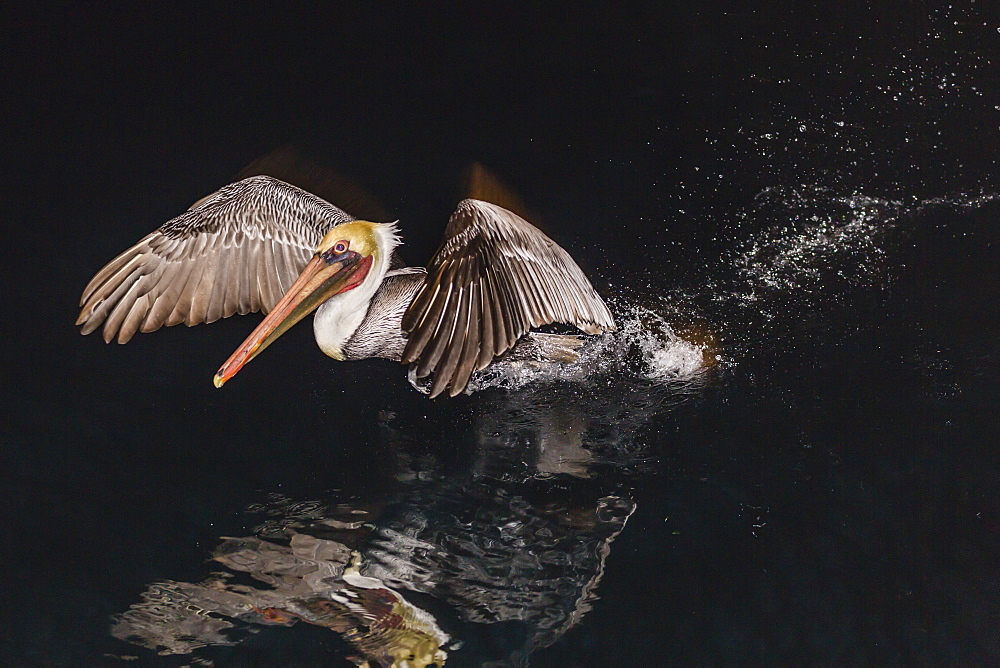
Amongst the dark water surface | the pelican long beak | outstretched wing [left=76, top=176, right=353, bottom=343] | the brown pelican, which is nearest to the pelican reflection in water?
the dark water surface

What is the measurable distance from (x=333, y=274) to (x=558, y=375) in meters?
0.76

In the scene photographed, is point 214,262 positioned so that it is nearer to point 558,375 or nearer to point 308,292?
point 308,292

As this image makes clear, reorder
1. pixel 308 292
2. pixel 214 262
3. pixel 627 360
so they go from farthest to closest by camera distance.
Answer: pixel 627 360 < pixel 214 262 < pixel 308 292

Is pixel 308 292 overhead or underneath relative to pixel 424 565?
overhead

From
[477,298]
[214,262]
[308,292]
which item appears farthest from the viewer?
[214,262]

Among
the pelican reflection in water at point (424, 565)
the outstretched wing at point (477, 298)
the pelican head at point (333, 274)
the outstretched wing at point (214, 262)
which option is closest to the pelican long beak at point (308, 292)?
the pelican head at point (333, 274)

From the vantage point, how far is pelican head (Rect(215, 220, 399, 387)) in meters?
2.74

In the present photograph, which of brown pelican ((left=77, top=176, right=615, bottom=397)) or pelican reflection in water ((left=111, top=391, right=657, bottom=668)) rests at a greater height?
brown pelican ((left=77, top=176, right=615, bottom=397))

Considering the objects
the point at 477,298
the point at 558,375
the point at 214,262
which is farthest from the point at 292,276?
the point at 477,298

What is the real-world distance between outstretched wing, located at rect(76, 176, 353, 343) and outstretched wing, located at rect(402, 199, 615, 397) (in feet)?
2.79

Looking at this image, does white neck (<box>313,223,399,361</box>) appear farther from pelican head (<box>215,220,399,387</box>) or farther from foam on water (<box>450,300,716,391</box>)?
foam on water (<box>450,300,716,391</box>)

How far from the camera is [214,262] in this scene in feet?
9.67

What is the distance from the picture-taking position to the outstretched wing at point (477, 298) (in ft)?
7.16

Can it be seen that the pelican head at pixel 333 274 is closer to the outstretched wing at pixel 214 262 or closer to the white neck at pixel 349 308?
the white neck at pixel 349 308
